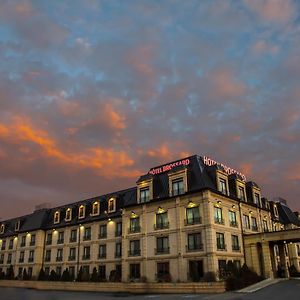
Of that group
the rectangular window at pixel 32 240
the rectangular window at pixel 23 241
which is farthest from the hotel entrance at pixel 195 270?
the rectangular window at pixel 23 241

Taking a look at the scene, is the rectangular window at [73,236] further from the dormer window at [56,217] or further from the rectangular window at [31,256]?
the rectangular window at [31,256]

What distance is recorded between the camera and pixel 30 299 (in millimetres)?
33188

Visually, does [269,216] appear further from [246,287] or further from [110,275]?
[110,275]

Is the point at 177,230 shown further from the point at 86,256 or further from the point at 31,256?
the point at 31,256

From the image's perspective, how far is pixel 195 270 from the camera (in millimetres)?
41844

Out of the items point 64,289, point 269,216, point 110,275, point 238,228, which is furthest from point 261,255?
point 64,289

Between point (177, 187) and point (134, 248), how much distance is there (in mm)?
10905

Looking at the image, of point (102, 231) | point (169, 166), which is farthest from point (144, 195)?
point (102, 231)

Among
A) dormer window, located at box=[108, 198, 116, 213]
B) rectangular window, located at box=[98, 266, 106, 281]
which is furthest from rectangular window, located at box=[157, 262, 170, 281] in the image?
dormer window, located at box=[108, 198, 116, 213]

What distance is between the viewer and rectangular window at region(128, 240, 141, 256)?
48.6 m

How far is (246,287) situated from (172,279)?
9.37 meters

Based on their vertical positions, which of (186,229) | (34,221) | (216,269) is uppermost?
(34,221)

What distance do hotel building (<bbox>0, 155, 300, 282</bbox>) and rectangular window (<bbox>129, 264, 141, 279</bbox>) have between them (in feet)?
0.43

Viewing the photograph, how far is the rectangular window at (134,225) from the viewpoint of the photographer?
49.7 m
